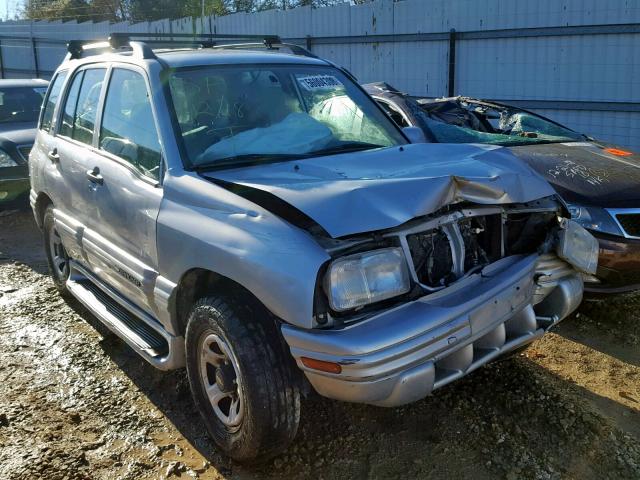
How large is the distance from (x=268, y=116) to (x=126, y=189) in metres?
0.94

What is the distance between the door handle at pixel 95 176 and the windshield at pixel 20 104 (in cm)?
581

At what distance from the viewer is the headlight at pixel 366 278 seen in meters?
2.50

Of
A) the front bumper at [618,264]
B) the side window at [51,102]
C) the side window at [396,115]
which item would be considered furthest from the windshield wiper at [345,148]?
the side window at [51,102]

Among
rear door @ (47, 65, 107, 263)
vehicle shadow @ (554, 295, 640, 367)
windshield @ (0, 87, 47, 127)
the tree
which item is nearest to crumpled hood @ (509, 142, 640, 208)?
vehicle shadow @ (554, 295, 640, 367)

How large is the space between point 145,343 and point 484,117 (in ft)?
15.6

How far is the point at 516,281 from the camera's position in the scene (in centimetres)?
290

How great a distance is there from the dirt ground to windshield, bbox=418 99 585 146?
2.11 m

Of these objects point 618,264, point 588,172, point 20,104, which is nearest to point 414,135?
point 588,172

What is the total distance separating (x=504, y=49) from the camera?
999cm

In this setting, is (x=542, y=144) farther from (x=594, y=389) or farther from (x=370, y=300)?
(x=370, y=300)

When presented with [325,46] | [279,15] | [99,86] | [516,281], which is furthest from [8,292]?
[279,15]

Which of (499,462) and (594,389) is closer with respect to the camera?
(499,462)

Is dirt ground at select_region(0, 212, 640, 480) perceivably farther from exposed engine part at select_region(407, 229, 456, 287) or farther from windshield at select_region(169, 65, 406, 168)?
windshield at select_region(169, 65, 406, 168)

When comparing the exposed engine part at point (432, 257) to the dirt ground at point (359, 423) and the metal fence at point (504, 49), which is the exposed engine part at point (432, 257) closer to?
the dirt ground at point (359, 423)
